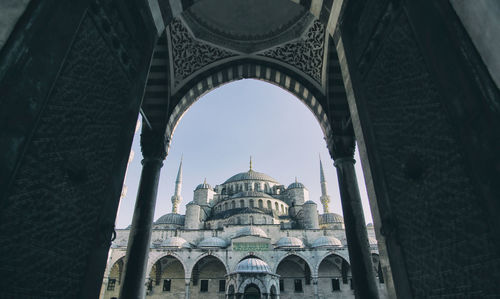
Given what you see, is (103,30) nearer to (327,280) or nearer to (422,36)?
Result: (422,36)

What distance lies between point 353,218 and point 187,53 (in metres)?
6.59

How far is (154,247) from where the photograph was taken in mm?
27203

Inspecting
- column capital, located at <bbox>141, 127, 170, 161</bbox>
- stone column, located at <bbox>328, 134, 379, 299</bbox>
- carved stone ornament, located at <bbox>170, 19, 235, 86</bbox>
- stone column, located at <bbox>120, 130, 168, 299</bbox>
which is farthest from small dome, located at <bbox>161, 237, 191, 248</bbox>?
stone column, located at <bbox>328, 134, 379, 299</bbox>

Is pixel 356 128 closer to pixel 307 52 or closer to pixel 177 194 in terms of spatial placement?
pixel 307 52

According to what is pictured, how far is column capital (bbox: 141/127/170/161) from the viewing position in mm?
7406

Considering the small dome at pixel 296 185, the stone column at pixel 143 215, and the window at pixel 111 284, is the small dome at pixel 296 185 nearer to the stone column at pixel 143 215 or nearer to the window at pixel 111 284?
the window at pixel 111 284

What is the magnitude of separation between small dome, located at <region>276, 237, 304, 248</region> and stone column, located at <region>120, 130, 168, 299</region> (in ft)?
75.4

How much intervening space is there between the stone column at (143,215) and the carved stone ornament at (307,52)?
4490 mm

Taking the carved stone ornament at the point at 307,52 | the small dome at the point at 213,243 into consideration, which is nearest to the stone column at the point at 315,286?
the small dome at the point at 213,243

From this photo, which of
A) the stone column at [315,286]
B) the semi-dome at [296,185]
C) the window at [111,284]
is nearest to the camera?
the stone column at [315,286]

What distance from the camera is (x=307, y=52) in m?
8.05

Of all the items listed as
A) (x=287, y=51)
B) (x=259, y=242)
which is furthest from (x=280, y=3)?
(x=259, y=242)

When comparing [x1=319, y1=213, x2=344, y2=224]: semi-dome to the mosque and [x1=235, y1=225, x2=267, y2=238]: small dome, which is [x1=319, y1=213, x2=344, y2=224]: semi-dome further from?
[x1=235, y1=225, x2=267, y2=238]: small dome

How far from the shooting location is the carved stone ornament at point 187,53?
7.52 meters
